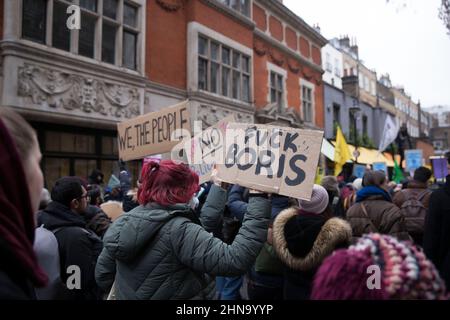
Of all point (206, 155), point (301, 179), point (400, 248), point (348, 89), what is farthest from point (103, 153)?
point (348, 89)

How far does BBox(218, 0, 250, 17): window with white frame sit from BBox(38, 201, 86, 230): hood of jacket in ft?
40.4

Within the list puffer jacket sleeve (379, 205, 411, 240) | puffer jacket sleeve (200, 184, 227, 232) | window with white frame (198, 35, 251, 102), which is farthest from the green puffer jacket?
window with white frame (198, 35, 251, 102)

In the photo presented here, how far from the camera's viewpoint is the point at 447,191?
10.4ft

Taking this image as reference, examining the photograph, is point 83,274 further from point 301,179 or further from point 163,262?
point 301,179

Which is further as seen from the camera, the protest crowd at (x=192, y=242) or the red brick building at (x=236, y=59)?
the red brick building at (x=236, y=59)

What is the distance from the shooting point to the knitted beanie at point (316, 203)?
315 cm

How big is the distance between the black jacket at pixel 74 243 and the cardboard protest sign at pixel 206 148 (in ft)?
3.49

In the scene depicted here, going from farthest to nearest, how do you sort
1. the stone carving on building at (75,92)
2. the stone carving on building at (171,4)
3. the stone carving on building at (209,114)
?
the stone carving on building at (209,114) → the stone carving on building at (171,4) → the stone carving on building at (75,92)

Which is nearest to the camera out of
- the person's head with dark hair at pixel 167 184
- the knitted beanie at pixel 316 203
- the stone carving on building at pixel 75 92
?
the person's head with dark hair at pixel 167 184

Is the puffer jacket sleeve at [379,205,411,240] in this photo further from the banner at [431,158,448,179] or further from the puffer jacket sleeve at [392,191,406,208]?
the banner at [431,158,448,179]

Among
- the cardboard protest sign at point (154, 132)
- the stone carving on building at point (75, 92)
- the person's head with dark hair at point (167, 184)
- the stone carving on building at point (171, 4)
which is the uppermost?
the stone carving on building at point (171, 4)

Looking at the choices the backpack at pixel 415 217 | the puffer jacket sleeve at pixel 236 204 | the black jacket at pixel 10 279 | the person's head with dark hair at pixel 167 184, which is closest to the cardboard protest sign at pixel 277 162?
the person's head with dark hair at pixel 167 184

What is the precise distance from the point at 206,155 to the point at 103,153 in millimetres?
7372

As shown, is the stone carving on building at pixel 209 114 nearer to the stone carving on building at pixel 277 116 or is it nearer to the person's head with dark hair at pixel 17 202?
the stone carving on building at pixel 277 116
